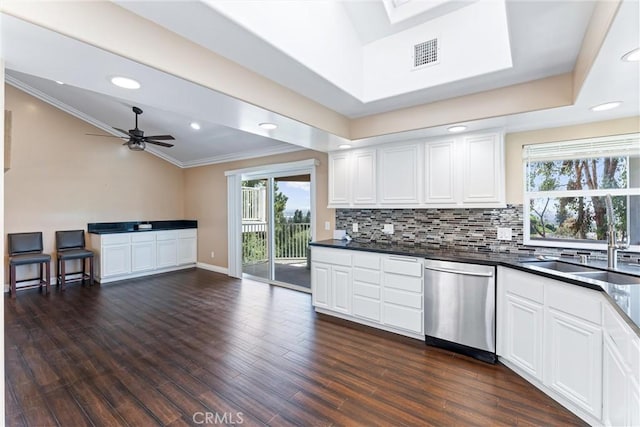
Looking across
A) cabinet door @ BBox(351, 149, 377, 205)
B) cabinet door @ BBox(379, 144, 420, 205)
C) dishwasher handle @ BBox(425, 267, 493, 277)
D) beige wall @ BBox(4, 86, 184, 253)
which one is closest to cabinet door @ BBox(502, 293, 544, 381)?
dishwasher handle @ BBox(425, 267, 493, 277)

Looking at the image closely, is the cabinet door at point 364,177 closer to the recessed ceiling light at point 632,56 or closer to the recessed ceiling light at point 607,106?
the recessed ceiling light at point 607,106

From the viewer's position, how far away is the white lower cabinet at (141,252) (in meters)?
5.18

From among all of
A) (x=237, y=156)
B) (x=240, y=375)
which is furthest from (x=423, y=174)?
(x=237, y=156)

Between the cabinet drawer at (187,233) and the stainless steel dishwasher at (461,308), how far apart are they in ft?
17.6

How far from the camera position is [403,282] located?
296 cm

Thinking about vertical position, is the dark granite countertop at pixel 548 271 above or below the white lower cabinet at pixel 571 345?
above

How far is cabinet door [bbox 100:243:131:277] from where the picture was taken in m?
5.14

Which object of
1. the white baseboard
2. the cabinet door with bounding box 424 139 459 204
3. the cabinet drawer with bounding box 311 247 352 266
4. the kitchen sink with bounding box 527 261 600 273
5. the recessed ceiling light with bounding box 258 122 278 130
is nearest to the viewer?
the kitchen sink with bounding box 527 261 600 273

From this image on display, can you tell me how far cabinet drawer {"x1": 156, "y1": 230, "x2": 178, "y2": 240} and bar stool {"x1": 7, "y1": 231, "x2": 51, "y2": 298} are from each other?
1683mm

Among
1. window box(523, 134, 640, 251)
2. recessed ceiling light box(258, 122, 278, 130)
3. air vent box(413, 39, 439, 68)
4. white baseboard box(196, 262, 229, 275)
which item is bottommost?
white baseboard box(196, 262, 229, 275)

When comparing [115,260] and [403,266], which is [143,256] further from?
[403,266]

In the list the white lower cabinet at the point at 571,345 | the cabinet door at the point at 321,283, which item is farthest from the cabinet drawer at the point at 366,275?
the white lower cabinet at the point at 571,345

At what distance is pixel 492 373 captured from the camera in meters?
2.35

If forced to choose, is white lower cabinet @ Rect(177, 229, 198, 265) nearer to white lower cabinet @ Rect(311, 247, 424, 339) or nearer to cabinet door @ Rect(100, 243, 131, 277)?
cabinet door @ Rect(100, 243, 131, 277)
